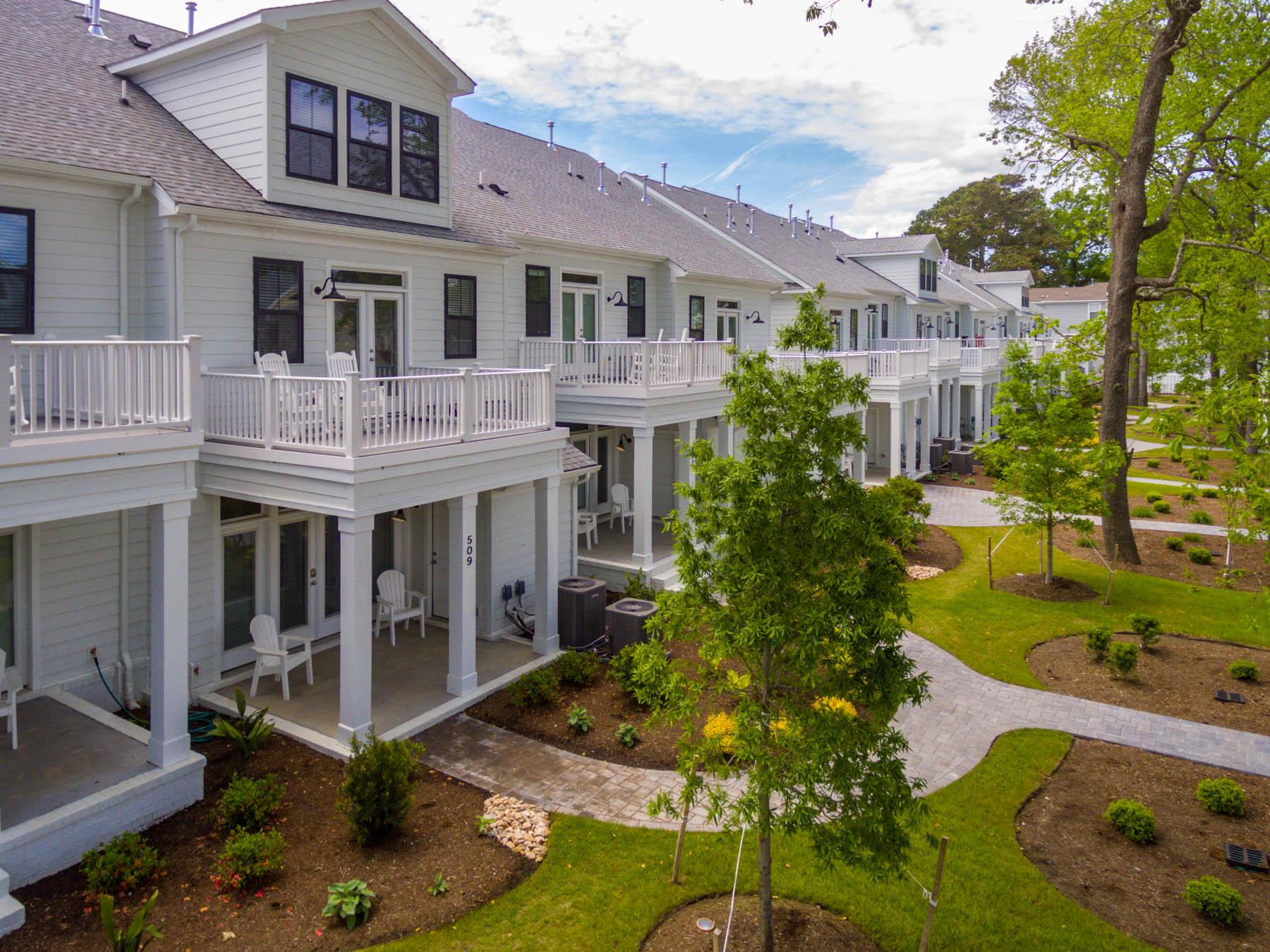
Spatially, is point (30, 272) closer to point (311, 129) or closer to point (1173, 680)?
point (311, 129)

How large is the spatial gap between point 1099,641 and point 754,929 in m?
9.82

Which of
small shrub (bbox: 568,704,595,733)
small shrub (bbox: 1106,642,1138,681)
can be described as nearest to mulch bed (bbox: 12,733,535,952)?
small shrub (bbox: 568,704,595,733)

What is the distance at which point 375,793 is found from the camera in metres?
8.52

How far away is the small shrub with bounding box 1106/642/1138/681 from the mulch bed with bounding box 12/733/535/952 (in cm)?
1008

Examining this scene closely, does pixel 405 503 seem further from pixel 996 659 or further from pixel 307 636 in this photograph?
pixel 996 659

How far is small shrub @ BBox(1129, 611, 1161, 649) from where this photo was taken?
14980 mm

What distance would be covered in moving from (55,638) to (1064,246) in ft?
303

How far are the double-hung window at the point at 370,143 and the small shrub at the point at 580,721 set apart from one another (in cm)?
879

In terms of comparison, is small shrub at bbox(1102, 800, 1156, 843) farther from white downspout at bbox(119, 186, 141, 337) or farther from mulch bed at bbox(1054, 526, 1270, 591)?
white downspout at bbox(119, 186, 141, 337)

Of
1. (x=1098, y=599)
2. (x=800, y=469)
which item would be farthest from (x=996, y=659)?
(x=800, y=469)

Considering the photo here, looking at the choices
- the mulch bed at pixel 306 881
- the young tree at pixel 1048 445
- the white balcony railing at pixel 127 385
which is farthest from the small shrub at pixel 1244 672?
the white balcony railing at pixel 127 385

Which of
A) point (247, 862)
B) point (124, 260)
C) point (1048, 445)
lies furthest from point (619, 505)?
point (247, 862)

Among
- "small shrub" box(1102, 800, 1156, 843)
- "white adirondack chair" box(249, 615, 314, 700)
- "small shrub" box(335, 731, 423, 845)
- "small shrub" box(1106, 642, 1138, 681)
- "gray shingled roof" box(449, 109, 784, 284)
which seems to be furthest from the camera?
"gray shingled roof" box(449, 109, 784, 284)

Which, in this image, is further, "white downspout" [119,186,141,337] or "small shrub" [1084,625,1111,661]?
"small shrub" [1084,625,1111,661]
